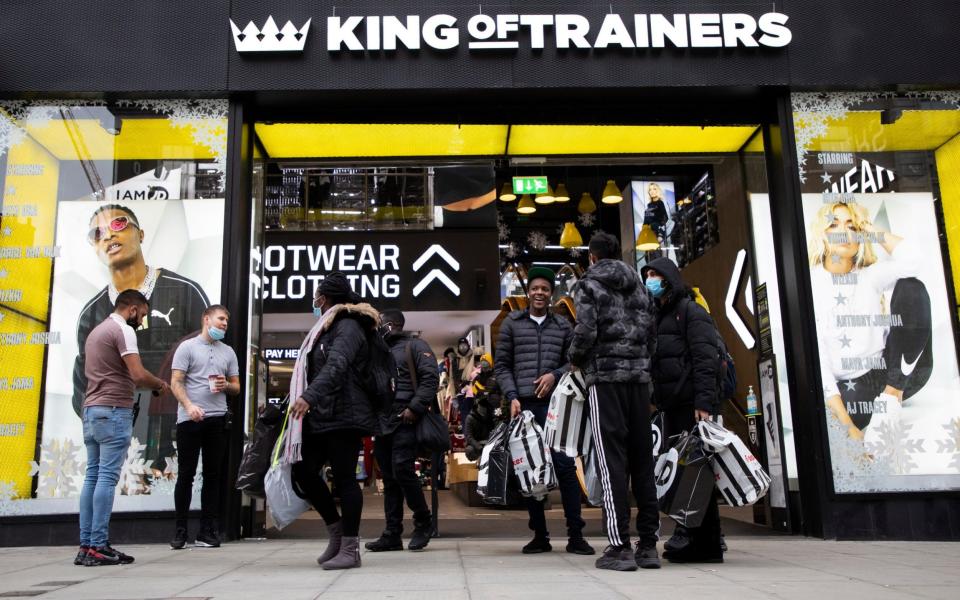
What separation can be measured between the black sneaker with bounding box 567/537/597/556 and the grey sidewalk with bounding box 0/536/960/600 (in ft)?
0.35

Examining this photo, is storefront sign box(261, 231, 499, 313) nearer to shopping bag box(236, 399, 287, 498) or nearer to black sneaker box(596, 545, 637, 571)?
shopping bag box(236, 399, 287, 498)

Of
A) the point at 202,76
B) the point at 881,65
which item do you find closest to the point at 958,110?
the point at 881,65

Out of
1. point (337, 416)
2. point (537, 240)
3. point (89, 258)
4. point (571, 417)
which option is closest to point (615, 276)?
point (571, 417)

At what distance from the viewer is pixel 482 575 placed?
4.32 m

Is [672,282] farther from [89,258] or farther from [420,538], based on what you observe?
[89,258]

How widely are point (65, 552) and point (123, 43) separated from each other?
3984mm

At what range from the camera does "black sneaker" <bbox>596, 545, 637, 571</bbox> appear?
4.40 meters

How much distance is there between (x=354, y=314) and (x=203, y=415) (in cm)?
196

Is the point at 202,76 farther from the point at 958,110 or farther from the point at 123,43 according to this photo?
the point at 958,110

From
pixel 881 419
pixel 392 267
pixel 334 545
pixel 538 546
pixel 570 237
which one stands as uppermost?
pixel 570 237

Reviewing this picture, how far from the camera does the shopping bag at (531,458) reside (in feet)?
17.2

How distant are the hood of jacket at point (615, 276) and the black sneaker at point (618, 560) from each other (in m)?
1.41

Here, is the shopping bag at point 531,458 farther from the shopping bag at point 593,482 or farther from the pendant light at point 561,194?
the pendant light at point 561,194

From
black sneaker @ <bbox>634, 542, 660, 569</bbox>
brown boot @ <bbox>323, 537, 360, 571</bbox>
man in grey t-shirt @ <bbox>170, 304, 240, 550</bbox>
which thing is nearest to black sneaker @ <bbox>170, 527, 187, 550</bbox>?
man in grey t-shirt @ <bbox>170, 304, 240, 550</bbox>
